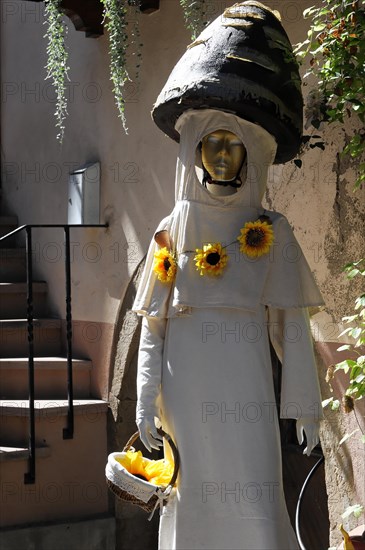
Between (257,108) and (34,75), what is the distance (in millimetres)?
4323

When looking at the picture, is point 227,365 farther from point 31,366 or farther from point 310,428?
point 31,366

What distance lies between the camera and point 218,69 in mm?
3908

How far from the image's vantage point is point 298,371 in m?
3.93

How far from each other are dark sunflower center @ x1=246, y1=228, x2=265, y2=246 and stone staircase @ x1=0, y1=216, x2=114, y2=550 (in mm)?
2651

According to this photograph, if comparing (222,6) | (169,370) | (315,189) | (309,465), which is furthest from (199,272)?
(309,465)

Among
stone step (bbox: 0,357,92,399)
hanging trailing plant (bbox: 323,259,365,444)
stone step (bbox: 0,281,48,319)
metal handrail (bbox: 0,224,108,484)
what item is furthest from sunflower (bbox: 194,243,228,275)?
stone step (bbox: 0,281,48,319)

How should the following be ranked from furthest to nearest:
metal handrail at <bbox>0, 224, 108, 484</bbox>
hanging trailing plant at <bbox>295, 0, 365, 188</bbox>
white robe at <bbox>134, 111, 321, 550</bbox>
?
metal handrail at <bbox>0, 224, 108, 484</bbox> < hanging trailing plant at <bbox>295, 0, 365, 188</bbox> < white robe at <bbox>134, 111, 321, 550</bbox>

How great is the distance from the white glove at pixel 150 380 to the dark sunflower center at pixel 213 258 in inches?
13.0

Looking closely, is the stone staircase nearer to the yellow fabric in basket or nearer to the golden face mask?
the yellow fabric in basket


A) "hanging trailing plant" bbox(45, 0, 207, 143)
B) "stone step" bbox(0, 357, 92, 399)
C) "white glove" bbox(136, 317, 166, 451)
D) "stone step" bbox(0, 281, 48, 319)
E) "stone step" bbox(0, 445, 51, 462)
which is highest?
"hanging trailing plant" bbox(45, 0, 207, 143)

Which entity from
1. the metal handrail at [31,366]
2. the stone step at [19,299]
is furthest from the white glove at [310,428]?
the stone step at [19,299]

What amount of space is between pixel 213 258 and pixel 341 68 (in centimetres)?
92

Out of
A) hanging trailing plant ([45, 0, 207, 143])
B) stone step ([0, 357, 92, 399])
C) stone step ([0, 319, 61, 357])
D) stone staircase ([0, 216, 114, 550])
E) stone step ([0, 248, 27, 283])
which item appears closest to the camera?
hanging trailing plant ([45, 0, 207, 143])

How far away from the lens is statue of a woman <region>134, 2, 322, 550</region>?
387cm
